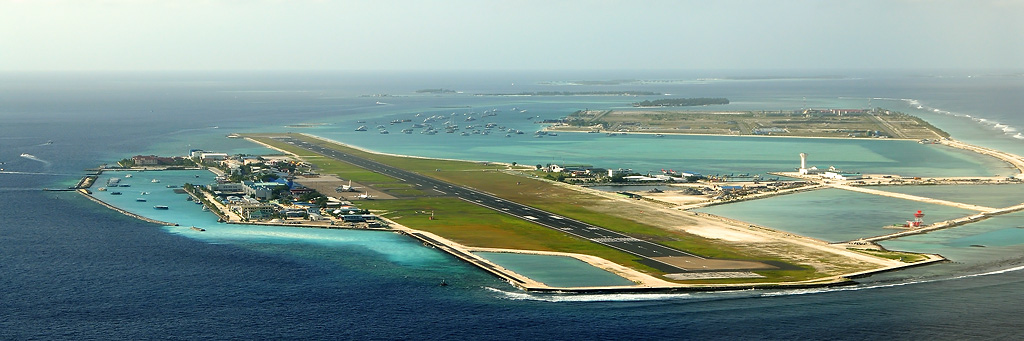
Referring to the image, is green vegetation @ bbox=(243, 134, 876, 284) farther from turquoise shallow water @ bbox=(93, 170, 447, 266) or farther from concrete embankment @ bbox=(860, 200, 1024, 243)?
concrete embankment @ bbox=(860, 200, 1024, 243)

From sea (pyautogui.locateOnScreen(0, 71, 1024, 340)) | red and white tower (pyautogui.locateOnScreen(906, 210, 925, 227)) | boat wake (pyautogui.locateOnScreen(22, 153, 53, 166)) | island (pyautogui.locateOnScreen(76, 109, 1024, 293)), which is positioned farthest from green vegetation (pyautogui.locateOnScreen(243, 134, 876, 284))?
boat wake (pyautogui.locateOnScreen(22, 153, 53, 166))

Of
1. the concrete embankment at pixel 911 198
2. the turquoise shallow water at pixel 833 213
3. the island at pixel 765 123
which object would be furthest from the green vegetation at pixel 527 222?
the island at pixel 765 123

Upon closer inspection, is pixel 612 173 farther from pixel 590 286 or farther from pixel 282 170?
pixel 590 286

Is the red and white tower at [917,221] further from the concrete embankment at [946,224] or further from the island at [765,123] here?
the island at [765,123]

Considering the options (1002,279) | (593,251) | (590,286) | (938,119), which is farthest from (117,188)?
(938,119)

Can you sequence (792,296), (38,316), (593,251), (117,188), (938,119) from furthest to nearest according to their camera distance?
1. (938,119)
2. (117,188)
3. (593,251)
4. (792,296)
5. (38,316)

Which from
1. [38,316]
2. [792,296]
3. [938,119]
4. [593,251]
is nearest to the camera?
[38,316]
